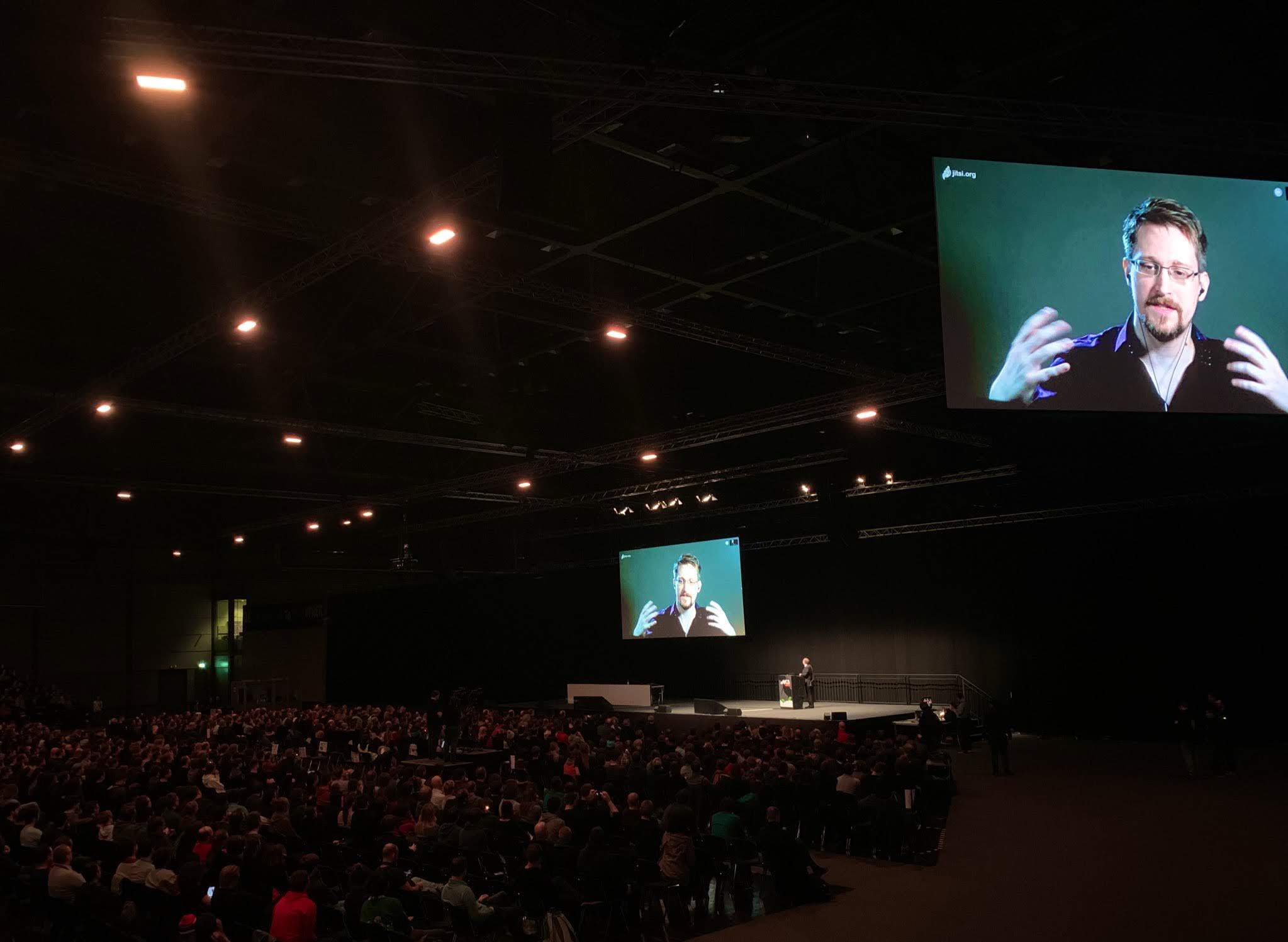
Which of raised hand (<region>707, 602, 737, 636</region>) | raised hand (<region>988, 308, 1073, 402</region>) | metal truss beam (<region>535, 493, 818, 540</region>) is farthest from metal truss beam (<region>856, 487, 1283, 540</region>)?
raised hand (<region>988, 308, 1073, 402</region>)

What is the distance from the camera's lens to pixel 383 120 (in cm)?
844

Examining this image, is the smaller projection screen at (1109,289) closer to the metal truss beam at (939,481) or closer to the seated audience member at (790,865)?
the seated audience member at (790,865)

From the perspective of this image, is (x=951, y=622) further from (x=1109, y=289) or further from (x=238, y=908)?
(x=238, y=908)

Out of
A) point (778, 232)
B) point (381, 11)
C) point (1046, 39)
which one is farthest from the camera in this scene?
point (778, 232)

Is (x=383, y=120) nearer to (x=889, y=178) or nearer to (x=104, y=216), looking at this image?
(x=104, y=216)

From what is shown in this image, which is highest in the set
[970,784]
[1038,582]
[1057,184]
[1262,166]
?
[1262,166]

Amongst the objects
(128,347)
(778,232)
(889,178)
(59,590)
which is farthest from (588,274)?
(59,590)

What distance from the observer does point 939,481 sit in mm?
22031

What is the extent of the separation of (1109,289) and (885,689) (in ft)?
65.9

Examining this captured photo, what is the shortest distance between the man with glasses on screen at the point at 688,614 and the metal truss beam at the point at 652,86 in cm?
1860

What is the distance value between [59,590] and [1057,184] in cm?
3133

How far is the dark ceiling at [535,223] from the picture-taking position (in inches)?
280

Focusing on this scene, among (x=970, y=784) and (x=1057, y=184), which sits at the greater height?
(x=1057, y=184)

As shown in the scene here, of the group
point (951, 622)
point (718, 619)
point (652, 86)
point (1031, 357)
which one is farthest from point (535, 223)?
point (951, 622)
